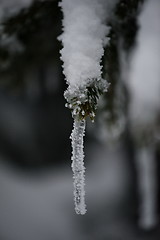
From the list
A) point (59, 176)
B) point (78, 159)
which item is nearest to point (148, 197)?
point (59, 176)

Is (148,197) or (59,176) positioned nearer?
(148,197)

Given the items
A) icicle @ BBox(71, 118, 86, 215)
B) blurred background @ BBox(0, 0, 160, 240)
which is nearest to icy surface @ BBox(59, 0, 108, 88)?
icicle @ BBox(71, 118, 86, 215)

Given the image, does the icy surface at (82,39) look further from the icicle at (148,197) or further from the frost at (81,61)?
the icicle at (148,197)

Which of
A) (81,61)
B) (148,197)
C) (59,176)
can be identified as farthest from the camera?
(59,176)

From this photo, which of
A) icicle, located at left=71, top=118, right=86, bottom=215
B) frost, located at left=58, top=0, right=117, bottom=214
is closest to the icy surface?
frost, located at left=58, top=0, right=117, bottom=214

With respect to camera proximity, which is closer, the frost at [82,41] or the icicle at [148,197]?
the frost at [82,41]

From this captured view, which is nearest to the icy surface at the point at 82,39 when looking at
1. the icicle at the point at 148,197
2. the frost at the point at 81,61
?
the frost at the point at 81,61

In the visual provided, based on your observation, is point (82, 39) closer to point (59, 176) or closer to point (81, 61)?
point (81, 61)

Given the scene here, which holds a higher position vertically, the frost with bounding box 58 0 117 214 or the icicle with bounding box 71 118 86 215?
the frost with bounding box 58 0 117 214

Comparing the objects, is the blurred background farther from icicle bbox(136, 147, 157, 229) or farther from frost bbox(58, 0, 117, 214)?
frost bbox(58, 0, 117, 214)

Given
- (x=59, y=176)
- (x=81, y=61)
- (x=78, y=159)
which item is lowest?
(x=78, y=159)

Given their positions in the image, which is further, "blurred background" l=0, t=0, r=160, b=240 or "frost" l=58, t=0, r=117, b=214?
"blurred background" l=0, t=0, r=160, b=240

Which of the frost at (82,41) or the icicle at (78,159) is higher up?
the frost at (82,41)
